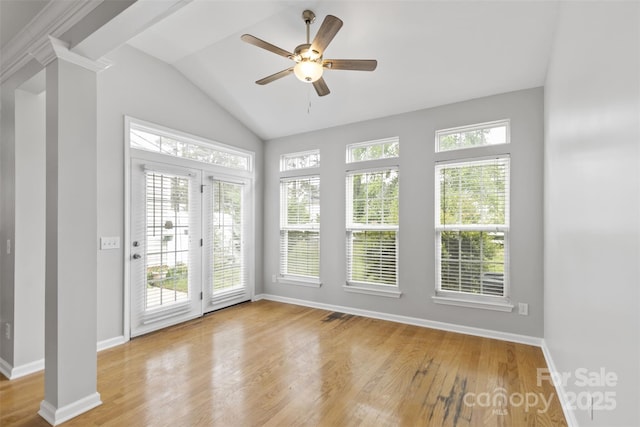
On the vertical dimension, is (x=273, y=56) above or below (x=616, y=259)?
above

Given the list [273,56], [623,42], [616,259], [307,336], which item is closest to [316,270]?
[307,336]

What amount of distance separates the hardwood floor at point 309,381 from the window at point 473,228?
62 centimetres

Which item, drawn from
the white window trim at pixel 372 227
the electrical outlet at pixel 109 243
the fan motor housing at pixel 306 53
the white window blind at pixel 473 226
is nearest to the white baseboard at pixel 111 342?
the electrical outlet at pixel 109 243

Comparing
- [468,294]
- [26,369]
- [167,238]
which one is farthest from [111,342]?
[468,294]

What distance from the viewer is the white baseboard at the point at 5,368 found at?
262 centimetres

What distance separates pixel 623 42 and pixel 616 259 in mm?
872

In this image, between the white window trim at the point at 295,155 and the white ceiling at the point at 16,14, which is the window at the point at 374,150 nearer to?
the white window trim at the point at 295,155

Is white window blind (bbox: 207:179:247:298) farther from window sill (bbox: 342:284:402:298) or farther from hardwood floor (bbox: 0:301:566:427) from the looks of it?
window sill (bbox: 342:284:402:298)

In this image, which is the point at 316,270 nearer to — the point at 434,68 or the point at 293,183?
the point at 293,183

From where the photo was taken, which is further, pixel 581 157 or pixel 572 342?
pixel 572 342

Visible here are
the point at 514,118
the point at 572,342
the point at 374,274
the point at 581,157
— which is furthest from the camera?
the point at 374,274

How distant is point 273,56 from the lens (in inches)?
136

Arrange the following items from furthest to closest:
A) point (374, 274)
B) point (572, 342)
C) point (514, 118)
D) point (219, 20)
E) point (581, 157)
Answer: point (374, 274)
point (514, 118)
point (219, 20)
point (572, 342)
point (581, 157)

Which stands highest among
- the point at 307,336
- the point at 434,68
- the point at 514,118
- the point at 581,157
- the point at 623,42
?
the point at 434,68
